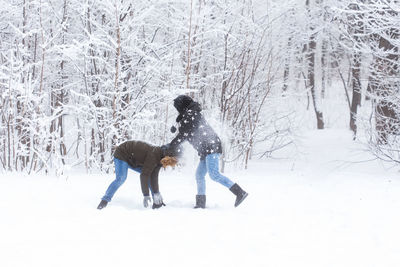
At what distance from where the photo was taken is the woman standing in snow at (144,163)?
4.92 m

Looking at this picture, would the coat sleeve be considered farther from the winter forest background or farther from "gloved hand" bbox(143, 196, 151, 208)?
the winter forest background

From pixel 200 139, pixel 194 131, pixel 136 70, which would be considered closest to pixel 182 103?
pixel 194 131

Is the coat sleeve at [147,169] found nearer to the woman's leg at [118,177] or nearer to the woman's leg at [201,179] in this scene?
the woman's leg at [118,177]

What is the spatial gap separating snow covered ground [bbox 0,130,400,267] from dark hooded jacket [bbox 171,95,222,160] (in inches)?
31.0

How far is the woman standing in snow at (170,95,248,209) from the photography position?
5035 mm

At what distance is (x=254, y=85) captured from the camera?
33.7 ft

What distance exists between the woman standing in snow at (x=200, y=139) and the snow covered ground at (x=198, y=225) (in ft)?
0.94

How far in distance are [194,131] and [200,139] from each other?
132 millimetres

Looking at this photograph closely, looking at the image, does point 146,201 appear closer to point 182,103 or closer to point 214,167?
point 214,167

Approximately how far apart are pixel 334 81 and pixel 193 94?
1203 inches

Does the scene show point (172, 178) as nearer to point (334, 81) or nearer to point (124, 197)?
point (124, 197)

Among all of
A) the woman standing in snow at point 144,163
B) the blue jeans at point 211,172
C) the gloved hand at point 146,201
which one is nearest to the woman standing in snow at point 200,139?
the blue jeans at point 211,172

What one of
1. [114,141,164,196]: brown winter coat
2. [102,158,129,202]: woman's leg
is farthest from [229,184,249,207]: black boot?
[102,158,129,202]: woman's leg

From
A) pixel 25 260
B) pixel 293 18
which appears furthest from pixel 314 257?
pixel 293 18
